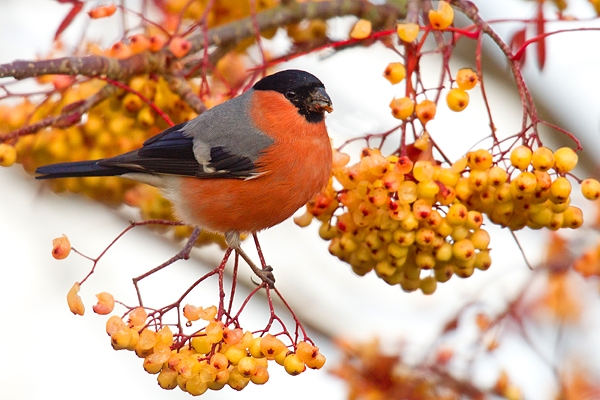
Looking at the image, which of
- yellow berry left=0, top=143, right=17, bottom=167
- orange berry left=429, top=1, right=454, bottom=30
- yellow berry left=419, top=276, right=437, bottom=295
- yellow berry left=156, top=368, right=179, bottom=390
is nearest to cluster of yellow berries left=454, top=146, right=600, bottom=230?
yellow berry left=419, top=276, right=437, bottom=295

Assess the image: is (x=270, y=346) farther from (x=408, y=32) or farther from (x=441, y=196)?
(x=408, y=32)

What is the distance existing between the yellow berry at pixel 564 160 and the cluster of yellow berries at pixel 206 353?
3.01 ft

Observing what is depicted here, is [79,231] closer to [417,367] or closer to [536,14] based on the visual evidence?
[417,367]

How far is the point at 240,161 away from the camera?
2961 mm

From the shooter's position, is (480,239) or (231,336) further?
(480,239)

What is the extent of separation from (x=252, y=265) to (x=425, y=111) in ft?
2.58

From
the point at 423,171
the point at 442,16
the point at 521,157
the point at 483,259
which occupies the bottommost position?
the point at 483,259

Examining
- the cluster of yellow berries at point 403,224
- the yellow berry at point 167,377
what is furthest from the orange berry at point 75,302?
the cluster of yellow berries at point 403,224

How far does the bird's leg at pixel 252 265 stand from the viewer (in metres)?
2.36

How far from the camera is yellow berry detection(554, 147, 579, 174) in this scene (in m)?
2.19

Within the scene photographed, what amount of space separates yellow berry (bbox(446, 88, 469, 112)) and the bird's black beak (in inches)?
26.5

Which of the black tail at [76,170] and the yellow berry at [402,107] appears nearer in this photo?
the yellow berry at [402,107]

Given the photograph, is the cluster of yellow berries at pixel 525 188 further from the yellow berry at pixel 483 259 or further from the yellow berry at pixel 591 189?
the yellow berry at pixel 483 259

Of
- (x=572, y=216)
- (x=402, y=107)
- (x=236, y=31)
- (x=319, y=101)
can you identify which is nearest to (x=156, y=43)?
(x=236, y=31)
